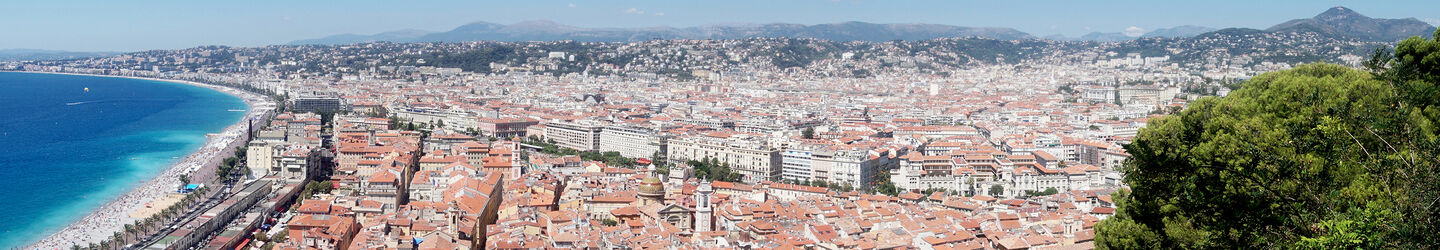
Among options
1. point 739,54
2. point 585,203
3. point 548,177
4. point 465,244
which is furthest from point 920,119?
point 739,54

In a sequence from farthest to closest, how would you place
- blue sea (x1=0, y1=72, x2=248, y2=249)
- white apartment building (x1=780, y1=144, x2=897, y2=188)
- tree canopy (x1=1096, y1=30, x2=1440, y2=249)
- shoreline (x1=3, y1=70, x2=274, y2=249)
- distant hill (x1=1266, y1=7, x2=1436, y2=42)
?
1. distant hill (x1=1266, y1=7, x2=1436, y2=42)
2. white apartment building (x1=780, y1=144, x2=897, y2=188)
3. blue sea (x1=0, y1=72, x2=248, y2=249)
4. shoreline (x1=3, y1=70, x2=274, y2=249)
5. tree canopy (x1=1096, y1=30, x2=1440, y2=249)

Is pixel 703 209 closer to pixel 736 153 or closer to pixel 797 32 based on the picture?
pixel 736 153

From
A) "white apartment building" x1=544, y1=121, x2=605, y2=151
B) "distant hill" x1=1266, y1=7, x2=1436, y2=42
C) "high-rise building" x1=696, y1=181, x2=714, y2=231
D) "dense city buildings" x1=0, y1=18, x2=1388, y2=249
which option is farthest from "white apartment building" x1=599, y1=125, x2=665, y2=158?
"distant hill" x1=1266, y1=7, x2=1436, y2=42

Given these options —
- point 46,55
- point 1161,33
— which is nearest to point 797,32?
point 1161,33

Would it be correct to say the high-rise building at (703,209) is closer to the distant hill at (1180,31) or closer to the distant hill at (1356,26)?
the distant hill at (1356,26)

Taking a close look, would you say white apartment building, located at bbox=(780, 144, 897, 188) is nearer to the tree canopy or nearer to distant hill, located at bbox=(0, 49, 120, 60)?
the tree canopy

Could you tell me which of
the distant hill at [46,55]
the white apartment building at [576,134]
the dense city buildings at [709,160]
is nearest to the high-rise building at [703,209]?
the dense city buildings at [709,160]

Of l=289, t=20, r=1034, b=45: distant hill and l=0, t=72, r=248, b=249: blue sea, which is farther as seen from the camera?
l=289, t=20, r=1034, b=45: distant hill
